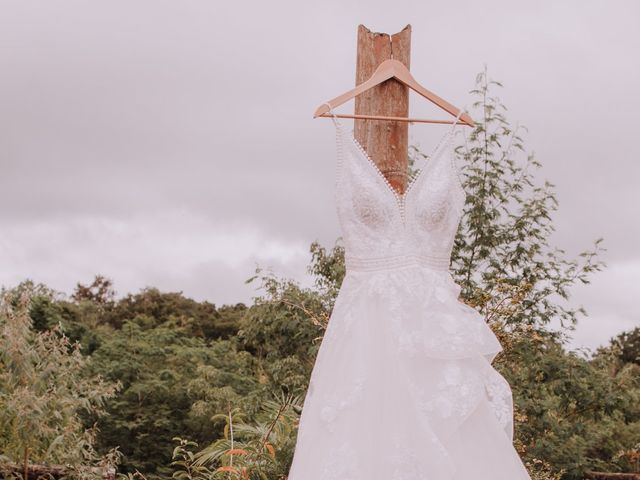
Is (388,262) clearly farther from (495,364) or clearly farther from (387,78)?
(495,364)

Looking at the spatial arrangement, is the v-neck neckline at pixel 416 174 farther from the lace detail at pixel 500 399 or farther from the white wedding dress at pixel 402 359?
the lace detail at pixel 500 399

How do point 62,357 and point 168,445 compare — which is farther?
point 168,445

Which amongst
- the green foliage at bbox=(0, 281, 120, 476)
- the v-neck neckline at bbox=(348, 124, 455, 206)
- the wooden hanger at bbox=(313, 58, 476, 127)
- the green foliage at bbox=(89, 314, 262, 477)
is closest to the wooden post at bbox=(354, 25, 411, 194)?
the wooden hanger at bbox=(313, 58, 476, 127)

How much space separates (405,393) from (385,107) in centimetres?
129

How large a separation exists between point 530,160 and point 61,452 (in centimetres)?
434

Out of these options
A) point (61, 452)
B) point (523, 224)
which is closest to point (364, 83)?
point (523, 224)

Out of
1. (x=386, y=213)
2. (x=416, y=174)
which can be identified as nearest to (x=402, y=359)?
(x=386, y=213)

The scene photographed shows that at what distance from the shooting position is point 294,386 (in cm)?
730

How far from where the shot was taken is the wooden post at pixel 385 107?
4.07m

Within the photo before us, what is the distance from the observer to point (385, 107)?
4.08 meters

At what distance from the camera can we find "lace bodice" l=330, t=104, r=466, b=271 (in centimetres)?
372

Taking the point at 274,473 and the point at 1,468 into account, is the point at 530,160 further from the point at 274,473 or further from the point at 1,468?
the point at 1,468

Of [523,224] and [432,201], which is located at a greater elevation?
[523,224]

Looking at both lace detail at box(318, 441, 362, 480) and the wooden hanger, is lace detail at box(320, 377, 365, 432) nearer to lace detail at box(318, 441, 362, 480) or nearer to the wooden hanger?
lace detail at box(318, 441, 362, 480)
